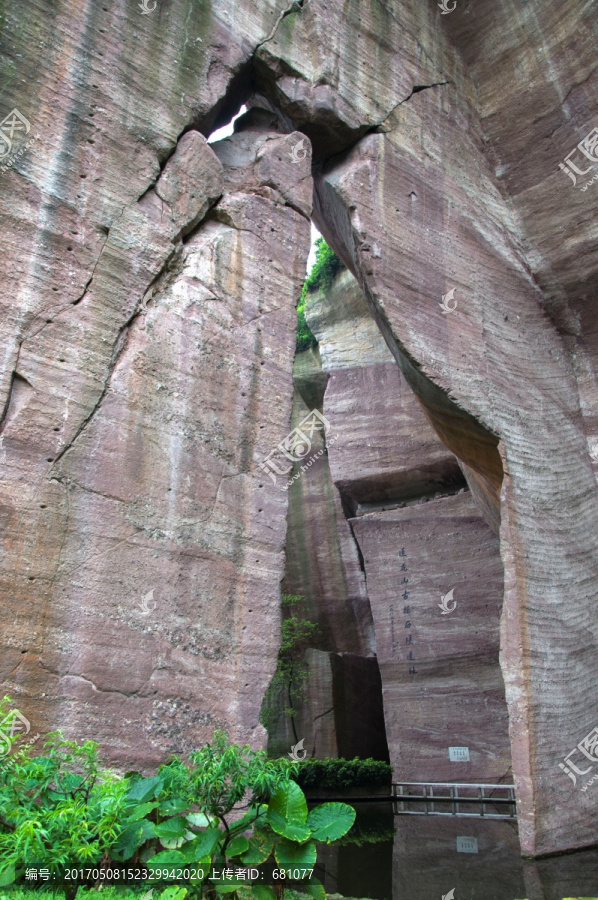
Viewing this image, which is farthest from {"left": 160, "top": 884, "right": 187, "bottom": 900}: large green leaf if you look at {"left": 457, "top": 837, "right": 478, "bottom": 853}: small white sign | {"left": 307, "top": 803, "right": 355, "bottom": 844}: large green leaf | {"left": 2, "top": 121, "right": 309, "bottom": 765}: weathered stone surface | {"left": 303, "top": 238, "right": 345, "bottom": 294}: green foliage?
{"left": 303, "top": 238, "right": 345, "bottom": 294}: green foliage

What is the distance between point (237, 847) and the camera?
3.40m

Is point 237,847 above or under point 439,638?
under

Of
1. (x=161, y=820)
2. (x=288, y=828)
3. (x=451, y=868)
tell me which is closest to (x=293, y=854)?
(x=288, y=828)

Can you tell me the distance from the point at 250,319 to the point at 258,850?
4.34 meters

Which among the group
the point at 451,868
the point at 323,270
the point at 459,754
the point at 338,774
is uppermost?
the point at 323,270

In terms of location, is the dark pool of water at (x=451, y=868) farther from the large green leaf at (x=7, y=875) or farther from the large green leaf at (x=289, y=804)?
the large green leaf at (x=7, y=875)

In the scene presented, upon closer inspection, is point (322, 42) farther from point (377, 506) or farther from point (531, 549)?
point (377, 506)

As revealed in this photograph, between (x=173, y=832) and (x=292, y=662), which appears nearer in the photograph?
(x=173, y=832)

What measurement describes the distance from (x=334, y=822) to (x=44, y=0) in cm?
657

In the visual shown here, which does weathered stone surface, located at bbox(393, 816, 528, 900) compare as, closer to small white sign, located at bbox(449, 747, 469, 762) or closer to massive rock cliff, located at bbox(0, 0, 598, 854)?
massive rock cliff, located at bbox(0, 0, 598, 854)

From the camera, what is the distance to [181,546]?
17.6 ft

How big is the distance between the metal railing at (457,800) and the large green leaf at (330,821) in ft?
20.8

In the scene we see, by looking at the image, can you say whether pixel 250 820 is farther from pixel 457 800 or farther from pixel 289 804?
pixel 457 800

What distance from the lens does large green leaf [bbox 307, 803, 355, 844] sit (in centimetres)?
356
